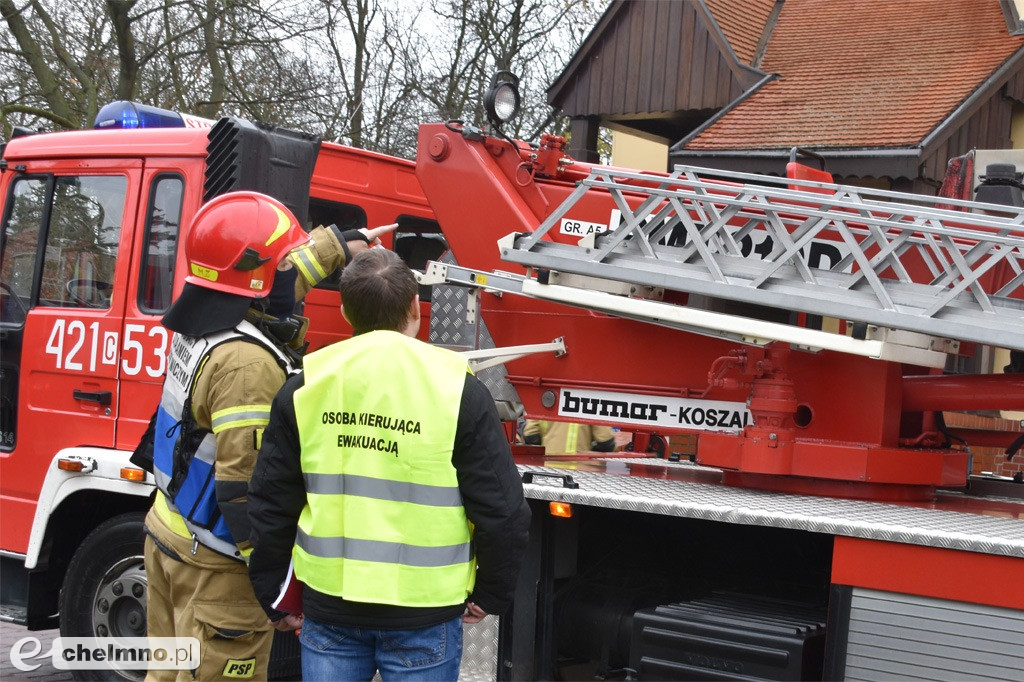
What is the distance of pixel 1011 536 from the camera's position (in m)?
A: 3.60

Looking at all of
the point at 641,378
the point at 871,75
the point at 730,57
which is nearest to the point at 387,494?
the point at 641,378

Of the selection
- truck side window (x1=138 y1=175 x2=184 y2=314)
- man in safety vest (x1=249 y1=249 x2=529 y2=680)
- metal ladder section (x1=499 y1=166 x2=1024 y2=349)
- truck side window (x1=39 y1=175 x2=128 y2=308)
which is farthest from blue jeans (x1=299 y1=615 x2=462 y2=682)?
truck side window (x1=39 y1=175 x2=128 y2=308)

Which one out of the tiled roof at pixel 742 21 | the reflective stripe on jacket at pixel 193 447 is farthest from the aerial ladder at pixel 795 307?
the tiled roof at pixel 742 21

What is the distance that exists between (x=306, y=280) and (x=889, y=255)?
7.17 ft

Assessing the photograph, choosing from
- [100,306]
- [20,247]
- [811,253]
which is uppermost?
[811,253]

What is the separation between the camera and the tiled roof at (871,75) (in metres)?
13.0

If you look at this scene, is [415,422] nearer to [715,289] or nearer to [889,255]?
[715,289]

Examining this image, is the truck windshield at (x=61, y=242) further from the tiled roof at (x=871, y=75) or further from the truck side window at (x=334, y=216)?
the tiled roof at (x=871, y=75)

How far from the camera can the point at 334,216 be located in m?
5.64

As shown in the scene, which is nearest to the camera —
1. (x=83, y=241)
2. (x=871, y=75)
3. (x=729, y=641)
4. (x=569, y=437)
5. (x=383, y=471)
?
(x=383, y=471)

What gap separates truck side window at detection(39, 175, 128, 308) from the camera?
5.38m

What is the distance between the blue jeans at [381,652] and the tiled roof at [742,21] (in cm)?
1399

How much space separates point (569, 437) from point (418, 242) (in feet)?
12.6

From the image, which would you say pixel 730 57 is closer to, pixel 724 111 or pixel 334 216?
pixel 724 111
